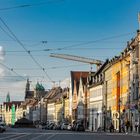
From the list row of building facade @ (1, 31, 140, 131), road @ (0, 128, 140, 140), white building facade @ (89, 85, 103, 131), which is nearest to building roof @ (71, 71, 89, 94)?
row of building facade @ (1, 31, 140, 131)

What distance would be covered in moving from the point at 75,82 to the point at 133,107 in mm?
81514

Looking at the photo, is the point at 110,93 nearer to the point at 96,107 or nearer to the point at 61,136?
the point at 96,107

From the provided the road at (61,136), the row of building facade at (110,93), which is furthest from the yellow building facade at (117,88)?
the road at (61,136)

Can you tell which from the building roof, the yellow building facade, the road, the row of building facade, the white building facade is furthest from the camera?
the building roof

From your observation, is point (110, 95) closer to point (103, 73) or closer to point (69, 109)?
point (103, 73)

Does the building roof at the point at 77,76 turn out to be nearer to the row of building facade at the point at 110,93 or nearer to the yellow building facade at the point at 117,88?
the row of building facade at the point at 110,93

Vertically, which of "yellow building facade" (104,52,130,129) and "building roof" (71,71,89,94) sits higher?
"building roof" (71,71,89,94)

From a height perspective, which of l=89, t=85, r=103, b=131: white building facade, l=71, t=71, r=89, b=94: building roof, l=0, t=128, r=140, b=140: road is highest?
l=71, t=71, r=89, b=94: building roof

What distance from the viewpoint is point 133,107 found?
88.2 metres

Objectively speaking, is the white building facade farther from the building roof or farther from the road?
the road

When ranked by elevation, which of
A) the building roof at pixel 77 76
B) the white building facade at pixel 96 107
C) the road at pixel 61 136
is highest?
the building roof at pixel 77 76

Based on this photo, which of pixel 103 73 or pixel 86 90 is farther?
pixel 86 90

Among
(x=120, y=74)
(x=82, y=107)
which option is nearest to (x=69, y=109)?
(x=82, y=107)

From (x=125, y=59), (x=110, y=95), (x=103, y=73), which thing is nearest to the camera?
(x=125, y=59)
